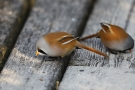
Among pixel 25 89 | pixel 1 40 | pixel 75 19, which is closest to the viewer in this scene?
pixel 25 89

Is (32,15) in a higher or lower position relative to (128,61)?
lower

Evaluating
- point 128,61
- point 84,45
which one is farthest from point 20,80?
point 128,61

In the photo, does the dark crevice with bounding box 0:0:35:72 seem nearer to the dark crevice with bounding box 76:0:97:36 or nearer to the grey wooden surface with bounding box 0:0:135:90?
the grey wooden surface with bounding box 0:0:135:90

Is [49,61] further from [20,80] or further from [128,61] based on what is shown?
[128,61]

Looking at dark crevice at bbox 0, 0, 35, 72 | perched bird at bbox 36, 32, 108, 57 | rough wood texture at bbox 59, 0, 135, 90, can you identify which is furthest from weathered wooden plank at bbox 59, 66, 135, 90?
dark crevice at bbox 0, 0, 35, 72

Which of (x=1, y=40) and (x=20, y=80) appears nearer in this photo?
(x=20, y=80)

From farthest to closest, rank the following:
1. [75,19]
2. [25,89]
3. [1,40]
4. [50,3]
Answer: [50,3] < [75,19] < [1,40] < [25,89]

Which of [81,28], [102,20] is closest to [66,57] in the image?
[81,28]
